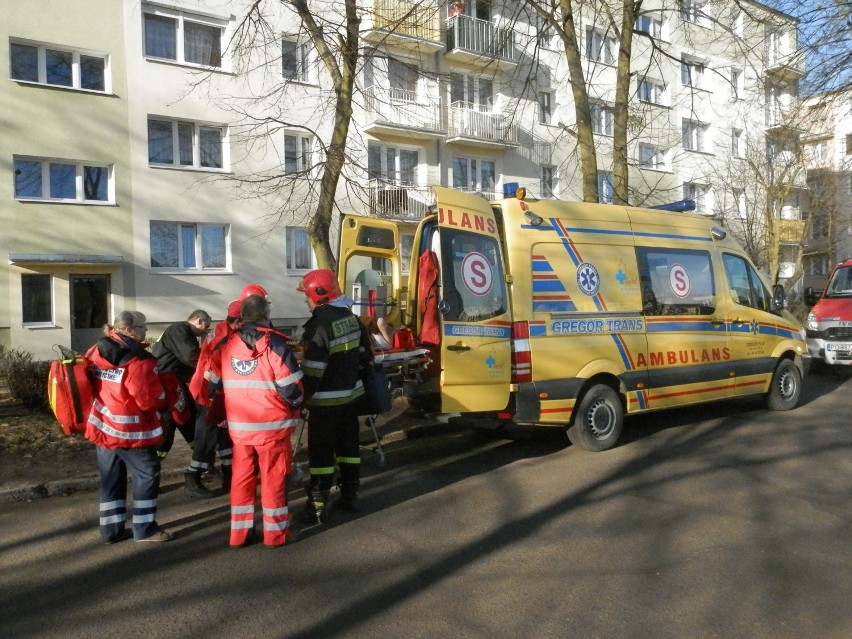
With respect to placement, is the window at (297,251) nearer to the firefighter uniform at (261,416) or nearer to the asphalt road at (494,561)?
the asphalt road at (494,561)

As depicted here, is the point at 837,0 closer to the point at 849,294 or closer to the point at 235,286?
the point at 849,294

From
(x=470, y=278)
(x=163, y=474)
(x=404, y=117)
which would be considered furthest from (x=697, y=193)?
(x=163, y=474)

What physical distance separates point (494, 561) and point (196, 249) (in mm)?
15811

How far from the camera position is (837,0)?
1212 centimetres

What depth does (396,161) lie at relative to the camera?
2255cm

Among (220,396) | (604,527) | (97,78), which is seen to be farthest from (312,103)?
(604,527)

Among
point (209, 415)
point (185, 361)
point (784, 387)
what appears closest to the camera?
point (209, 415)

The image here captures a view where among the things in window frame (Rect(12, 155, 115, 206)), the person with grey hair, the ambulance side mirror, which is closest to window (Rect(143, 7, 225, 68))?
window frame (Rect(12, 155, 115, 206))

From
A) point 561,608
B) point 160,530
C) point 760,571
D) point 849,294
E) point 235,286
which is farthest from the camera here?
point 235,286

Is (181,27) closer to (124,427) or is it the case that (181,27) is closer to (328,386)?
(328,386)

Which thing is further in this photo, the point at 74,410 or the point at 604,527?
the point at 604,527

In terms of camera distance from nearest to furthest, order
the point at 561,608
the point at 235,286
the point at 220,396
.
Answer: the point at 561,608, the point at 220,396, the point at 235,286

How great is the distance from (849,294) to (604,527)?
1068 cm

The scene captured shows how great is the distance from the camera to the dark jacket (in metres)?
6.06
